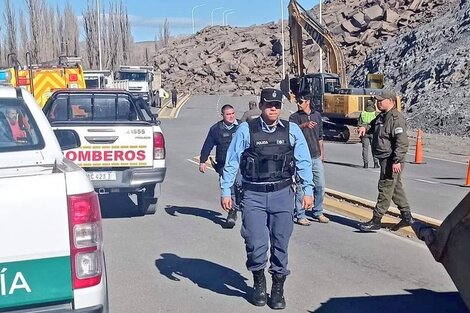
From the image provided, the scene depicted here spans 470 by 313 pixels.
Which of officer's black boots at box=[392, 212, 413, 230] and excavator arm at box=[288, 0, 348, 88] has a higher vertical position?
excavator arm at box=[288, 0, 348, 88]

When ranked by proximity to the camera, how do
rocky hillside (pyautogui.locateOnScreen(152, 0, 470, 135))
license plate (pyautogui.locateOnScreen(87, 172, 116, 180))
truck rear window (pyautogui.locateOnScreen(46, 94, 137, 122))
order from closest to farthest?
license plate (pyautogui.locateOnScreen(87, 172, 116, 180)), truck rear window (pyautogui.locateOnScreen(46, 94, 137, 122)), rocky hillside (pyautogui.locateOnScreen(152, 0, 470, 135))

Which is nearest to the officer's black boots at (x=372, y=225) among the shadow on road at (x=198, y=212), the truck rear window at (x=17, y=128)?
the shadow on road at (x=198, y=212)

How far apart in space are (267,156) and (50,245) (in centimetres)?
304

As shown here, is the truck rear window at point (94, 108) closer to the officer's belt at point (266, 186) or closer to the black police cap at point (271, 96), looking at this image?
the black police cap at point (271, 96)

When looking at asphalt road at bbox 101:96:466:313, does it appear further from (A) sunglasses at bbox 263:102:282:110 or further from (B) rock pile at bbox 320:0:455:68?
(B) rock pile at bbox 320:0:455:68

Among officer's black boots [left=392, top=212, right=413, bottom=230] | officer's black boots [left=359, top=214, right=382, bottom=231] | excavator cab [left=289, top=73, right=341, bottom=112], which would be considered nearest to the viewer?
officer's black boots [left=392, top=212, right=413, bottom=230]

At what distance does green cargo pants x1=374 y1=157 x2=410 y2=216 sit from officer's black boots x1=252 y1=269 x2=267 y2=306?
3487 mm

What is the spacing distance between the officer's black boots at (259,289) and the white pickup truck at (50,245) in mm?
2692

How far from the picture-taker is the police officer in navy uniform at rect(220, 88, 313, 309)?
6.74 m

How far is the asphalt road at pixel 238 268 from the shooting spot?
22.7 feet

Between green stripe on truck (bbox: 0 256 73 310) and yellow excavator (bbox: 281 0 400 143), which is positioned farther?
yellow excavator (bbox: 281 0 400 143)

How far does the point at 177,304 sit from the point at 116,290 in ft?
2.57

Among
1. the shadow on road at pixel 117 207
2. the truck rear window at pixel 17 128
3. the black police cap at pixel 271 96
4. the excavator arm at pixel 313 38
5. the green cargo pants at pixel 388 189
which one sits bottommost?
the shadow on road at pixel 117 207

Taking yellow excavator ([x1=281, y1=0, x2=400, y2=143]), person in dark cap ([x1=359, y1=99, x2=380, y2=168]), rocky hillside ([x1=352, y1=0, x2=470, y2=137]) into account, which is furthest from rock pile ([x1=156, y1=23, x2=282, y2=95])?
person in dark cap ([x1=359, y1=99, x2=380, y2=168])
